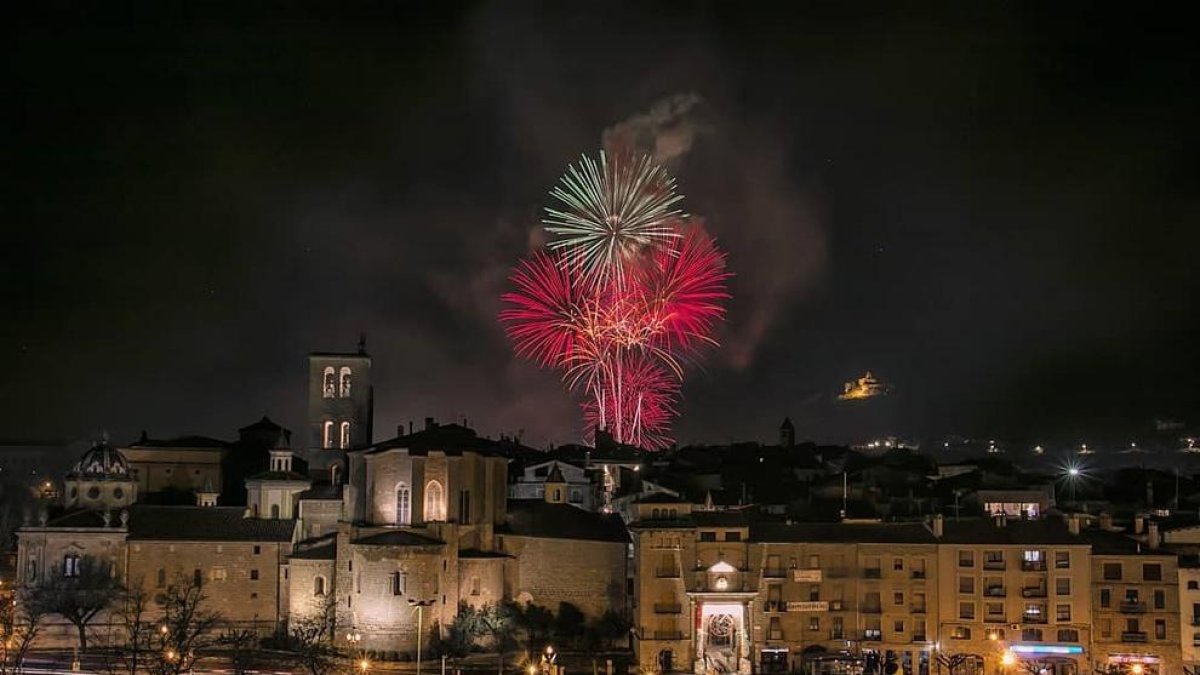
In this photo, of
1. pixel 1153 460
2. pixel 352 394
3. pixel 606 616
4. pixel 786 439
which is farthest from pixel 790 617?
pixel 1153 460

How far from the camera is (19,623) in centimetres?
5619

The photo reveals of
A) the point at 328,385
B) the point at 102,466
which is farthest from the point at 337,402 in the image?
the point at 102,466

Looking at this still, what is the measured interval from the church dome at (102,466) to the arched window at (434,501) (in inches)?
696

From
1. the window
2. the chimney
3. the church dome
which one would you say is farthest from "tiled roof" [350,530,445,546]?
the chimney

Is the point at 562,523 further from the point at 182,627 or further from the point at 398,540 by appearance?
the point at 182,627

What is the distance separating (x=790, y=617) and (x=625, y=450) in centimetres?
2174

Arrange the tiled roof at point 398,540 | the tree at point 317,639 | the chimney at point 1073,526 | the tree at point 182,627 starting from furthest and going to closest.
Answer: the tiled roof at point 398,540 < the chimney at point 1073,526 < the tree at point 317,639 < the tree at point 182,627

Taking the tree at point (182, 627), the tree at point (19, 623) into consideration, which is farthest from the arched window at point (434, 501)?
the tree at point (19, 623)

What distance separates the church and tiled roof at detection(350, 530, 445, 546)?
0.08 m

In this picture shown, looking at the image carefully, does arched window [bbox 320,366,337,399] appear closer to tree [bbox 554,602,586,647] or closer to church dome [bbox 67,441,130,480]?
church dome [bbox 67,441,130,480]

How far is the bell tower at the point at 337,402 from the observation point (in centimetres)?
7462

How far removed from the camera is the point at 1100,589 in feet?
171

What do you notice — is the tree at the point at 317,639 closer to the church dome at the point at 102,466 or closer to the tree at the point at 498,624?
the tree at the point at 498,624

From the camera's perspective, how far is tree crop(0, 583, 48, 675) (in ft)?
171
